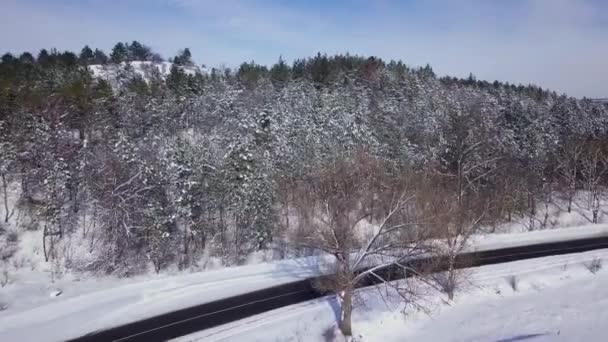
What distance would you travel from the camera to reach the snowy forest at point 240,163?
30078 millimetres

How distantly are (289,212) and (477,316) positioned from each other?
19795mm

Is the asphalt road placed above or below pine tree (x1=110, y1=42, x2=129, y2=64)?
below

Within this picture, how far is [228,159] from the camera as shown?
32031 millimetres

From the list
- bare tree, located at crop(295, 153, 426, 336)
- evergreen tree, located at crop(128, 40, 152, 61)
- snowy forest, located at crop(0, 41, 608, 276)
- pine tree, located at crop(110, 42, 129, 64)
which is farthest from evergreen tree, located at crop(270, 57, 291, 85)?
evergreen tree, located at crop(128, 40, 152, 61)

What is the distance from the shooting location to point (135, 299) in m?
25.1

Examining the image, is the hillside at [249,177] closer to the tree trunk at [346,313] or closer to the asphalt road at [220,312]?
the tree trunk at [346,313]

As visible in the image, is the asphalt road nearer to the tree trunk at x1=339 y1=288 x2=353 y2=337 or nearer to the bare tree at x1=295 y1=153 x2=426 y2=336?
the bare tree at x1=295 y1=153 x2=426 y2=336

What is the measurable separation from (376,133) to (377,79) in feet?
79.2

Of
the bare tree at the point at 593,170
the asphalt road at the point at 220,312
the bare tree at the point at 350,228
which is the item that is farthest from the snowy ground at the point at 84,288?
the bare tree at the point at 593,170

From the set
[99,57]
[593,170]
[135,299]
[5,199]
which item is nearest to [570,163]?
[593,170]

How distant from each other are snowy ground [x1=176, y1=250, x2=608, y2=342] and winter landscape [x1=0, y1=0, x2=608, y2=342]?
0.13 m

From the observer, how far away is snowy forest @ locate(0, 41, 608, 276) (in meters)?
30.1

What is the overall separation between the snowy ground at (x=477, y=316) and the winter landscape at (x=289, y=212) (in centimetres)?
13

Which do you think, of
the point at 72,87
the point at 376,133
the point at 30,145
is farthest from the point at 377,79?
the point at 30,145
